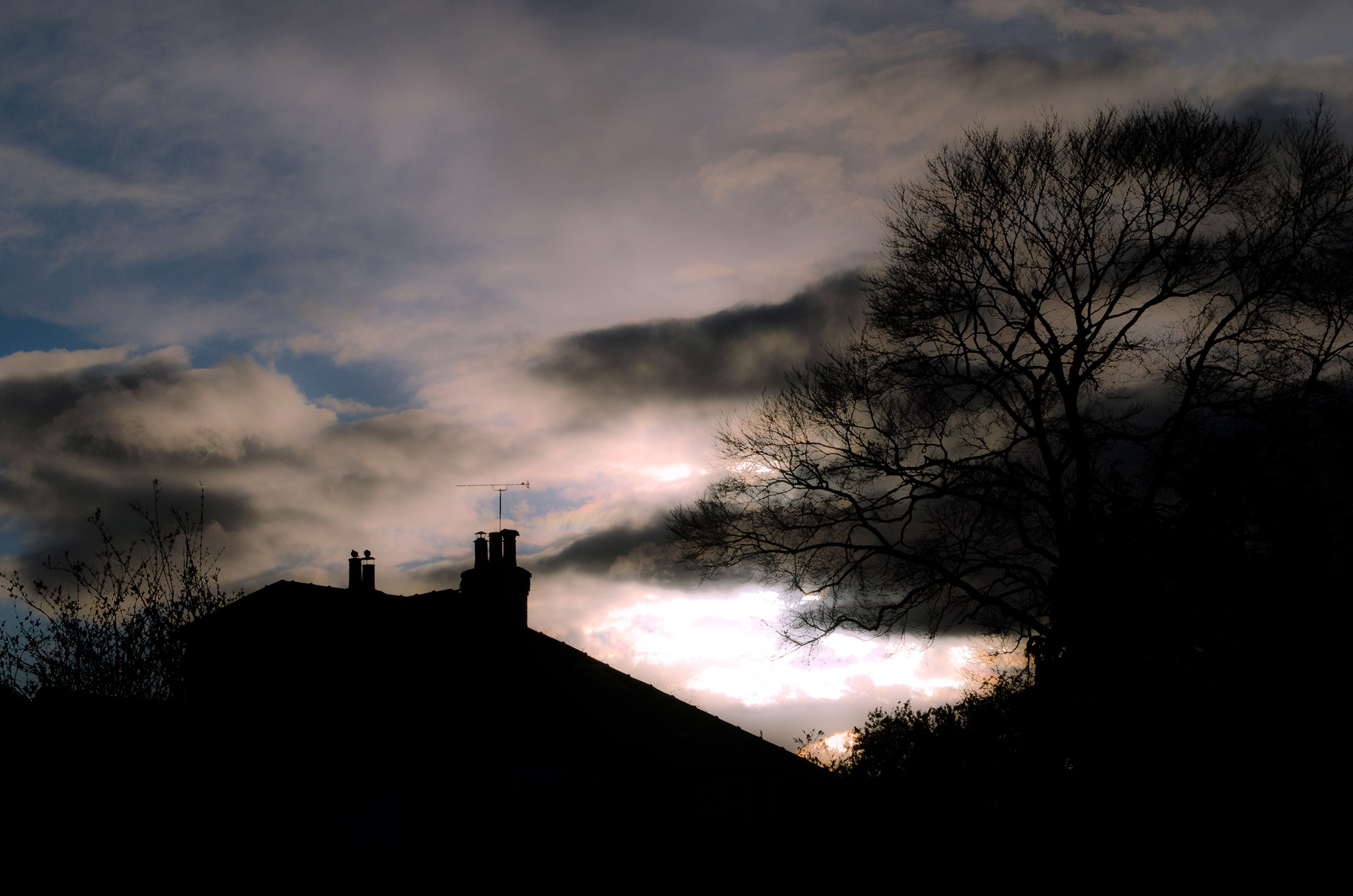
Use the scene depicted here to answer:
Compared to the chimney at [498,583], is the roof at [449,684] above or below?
below

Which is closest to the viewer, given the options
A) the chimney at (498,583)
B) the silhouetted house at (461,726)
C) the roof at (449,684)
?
the silhouetted house at (461,726)

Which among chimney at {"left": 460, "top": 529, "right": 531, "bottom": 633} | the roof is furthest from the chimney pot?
the roof

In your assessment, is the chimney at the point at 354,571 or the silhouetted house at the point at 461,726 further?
the chimney at the point at 354,571

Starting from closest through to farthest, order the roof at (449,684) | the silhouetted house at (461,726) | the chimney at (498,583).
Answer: the silhouetted house at (461,726) → the roof at (449,684) → the chimney at (498,583)

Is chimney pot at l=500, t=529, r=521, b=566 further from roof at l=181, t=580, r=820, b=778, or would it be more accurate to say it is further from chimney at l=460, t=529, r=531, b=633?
roof at l=181, t=580, r=820, b=778

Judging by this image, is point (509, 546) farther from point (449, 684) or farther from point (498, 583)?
point (449, 684)

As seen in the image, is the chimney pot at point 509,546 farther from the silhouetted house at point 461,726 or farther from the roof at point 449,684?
the roof at point 449,684

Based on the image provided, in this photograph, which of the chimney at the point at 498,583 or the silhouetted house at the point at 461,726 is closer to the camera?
the silhouetted house at the point at 461,726

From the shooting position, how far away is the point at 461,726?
15055mm

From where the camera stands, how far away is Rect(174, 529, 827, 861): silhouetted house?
13.9 metres

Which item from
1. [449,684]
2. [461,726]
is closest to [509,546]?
[449,684]

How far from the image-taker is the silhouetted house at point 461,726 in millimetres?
13852

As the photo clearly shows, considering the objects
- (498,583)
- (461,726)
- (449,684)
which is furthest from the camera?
(498,583)

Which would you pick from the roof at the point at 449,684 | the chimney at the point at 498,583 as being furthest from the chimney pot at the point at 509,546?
the roof at the point at 449,684
